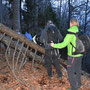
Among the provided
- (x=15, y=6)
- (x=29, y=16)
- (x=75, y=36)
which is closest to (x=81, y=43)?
(x=75, y=36)

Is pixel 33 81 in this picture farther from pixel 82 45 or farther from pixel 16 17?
pixel 16 17

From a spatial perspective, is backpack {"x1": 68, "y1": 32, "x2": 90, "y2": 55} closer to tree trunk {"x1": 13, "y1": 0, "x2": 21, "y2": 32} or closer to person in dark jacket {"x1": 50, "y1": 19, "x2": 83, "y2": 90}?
person in dark jacket {"x1": 50, "y1": 19, "x2": 83, "y2": 90}

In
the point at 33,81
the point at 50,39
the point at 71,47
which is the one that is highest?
the point at 50,39

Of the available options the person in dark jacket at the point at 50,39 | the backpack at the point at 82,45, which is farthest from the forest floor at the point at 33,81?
the backpack at the point at 82,45

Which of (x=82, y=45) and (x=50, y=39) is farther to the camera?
(x=50, y=39)

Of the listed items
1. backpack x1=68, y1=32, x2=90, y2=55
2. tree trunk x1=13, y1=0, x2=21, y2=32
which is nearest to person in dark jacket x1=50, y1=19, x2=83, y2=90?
backpack x1=68, y1=32, x2=90, y2=55

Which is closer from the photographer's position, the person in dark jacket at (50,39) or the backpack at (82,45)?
the backpack at (82,45)

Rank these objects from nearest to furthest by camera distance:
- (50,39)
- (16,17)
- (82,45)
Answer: (82,45)
(50,39)
(16,17)

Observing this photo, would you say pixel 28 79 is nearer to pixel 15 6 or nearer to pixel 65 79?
pixel 65 79

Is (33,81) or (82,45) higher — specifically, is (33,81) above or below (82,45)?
below

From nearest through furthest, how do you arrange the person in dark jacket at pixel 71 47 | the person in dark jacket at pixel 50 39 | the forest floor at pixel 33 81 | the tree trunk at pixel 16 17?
1. the person in dark jacket at pixel 71 47
2. the forest floor at pixel 33 81
3. the person in dark jacket at pixel 50 39
4. the tree trunk at pixel 16 17

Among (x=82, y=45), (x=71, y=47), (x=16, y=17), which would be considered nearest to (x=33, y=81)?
(x=71, y=47)

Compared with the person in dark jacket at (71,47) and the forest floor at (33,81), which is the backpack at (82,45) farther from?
the forest floor at (33,81)

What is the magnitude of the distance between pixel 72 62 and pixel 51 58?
118cm
